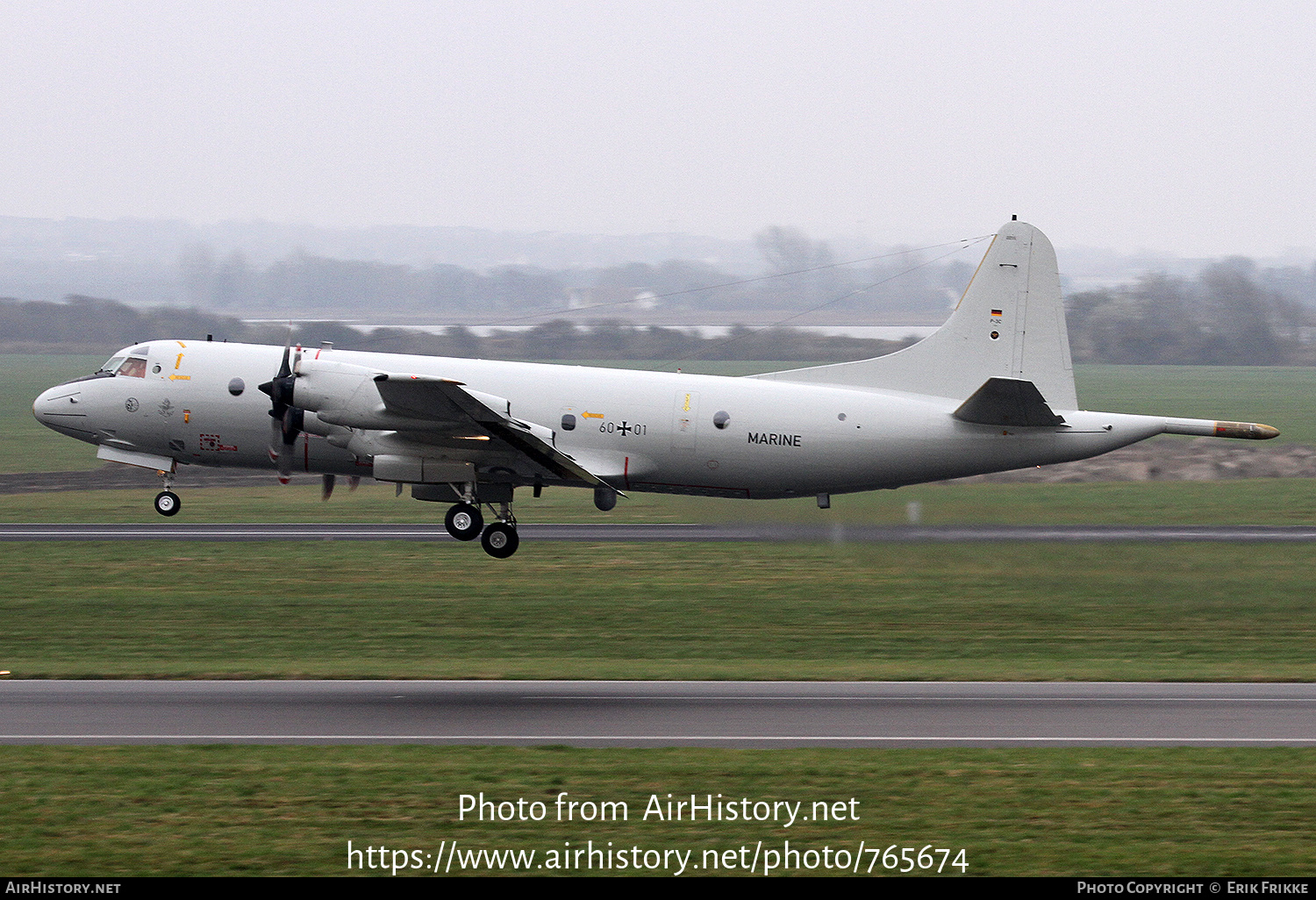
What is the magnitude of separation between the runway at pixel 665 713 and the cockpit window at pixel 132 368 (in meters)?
10.2

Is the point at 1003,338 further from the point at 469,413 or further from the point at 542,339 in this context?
the point at 542,339

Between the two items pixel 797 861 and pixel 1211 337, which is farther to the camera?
pixel 1211 337

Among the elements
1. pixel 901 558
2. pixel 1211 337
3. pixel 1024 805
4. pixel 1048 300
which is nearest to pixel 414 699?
pixel 1024 805

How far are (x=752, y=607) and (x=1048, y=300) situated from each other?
9350 mm

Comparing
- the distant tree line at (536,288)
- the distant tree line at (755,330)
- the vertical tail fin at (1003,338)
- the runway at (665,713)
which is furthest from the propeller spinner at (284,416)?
the distant tree line at (536,288)

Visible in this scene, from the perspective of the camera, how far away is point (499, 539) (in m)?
29.4

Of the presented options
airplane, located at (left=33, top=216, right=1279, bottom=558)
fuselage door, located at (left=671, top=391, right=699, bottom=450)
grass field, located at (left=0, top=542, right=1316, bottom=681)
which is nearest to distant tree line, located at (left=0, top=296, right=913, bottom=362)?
grass field, located at (left=0, top=542, right=1316, bottom=681)

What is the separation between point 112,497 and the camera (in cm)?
4778

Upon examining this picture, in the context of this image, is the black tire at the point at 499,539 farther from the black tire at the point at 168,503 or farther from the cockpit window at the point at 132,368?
the cockpit window at the point at 132,368

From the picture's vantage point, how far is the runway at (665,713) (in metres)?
17.4

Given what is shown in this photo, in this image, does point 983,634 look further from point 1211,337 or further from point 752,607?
point 1211,337

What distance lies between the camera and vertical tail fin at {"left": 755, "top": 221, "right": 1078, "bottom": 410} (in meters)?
28.3

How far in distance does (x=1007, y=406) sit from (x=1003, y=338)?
2.16 metres

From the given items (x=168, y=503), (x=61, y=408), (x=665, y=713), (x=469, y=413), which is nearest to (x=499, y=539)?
(x=469, y=413)
